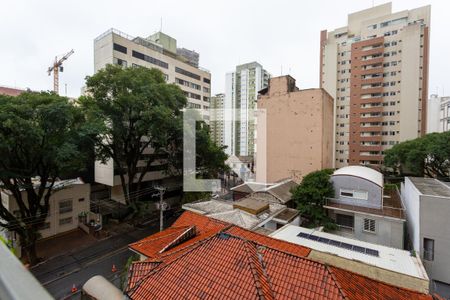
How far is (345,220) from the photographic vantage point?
14078 mm

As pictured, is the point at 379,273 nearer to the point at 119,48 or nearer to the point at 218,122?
the point at 119,48

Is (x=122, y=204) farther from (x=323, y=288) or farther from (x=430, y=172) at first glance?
(x=430, y=172)

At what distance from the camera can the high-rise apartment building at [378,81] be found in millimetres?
31906

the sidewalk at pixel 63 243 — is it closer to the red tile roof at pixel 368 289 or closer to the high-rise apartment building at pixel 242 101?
the red tile roof at pixel 368 289

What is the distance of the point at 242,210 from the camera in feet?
43.1

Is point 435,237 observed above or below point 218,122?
below

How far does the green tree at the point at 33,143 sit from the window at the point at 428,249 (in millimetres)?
17755

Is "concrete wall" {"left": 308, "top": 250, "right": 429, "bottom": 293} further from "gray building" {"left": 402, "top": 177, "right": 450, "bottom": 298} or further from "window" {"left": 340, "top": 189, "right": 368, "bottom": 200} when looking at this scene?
"window" {"left": 340, "top": 189, "right": 368, "bottom": 200}

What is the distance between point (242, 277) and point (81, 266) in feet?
42.8

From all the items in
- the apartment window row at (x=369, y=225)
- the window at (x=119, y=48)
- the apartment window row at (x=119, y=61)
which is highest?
the window at (x=119, y=48)

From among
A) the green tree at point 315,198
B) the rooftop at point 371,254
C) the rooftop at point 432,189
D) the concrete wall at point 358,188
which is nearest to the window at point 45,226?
the rooftop at point 371,254

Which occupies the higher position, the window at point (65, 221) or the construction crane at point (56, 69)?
the construction crane at point (56, 69)

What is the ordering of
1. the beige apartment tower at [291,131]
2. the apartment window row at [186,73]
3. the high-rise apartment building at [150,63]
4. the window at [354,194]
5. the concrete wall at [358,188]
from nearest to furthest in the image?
the concrete wall at [358,188] < the window at [354,194] < the beige apartment tower at [291,131] < the high-rise apartment building at [150,63] < the apartment window row at [186,73]

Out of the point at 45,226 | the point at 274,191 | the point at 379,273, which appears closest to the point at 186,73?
the point at 274,191
